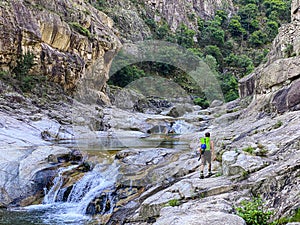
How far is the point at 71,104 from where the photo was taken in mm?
30609

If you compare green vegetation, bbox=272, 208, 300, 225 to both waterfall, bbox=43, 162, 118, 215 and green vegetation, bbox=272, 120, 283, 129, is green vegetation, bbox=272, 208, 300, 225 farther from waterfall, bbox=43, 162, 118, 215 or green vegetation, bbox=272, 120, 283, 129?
green vegetation, bbox=272, 120, 283, 129

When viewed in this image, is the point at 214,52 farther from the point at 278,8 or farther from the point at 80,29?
the point at 80,29

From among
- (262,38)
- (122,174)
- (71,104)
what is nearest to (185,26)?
(262,38)

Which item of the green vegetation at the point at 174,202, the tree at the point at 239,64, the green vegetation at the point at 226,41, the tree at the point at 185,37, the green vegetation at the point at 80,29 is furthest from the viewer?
the tree at the point at 185,37

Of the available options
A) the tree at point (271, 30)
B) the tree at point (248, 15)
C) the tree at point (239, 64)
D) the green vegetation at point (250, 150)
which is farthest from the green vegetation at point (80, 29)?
the tree at point (248, 15)

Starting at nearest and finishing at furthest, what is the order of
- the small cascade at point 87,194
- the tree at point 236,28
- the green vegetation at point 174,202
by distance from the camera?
the green vegetation at point 174,202, the small cascade at point 87,194, the tree at point 236,28

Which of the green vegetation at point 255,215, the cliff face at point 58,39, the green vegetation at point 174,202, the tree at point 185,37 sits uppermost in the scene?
the tree at point 185,37

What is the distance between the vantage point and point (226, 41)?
7956 cm

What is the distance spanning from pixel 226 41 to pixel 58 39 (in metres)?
55.1

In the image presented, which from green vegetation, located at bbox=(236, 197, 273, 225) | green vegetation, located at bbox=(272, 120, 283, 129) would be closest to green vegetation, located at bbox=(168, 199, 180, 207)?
green vegetation, located at bbox=(236, 197, 273, 225)

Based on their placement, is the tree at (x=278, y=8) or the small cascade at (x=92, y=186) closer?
the small cascade at (x=92, y=186)

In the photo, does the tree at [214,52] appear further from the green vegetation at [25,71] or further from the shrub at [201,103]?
the green vegetation at [25,71]

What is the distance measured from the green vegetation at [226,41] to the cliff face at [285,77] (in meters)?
28.7

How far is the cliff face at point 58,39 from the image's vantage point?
29719 mm
